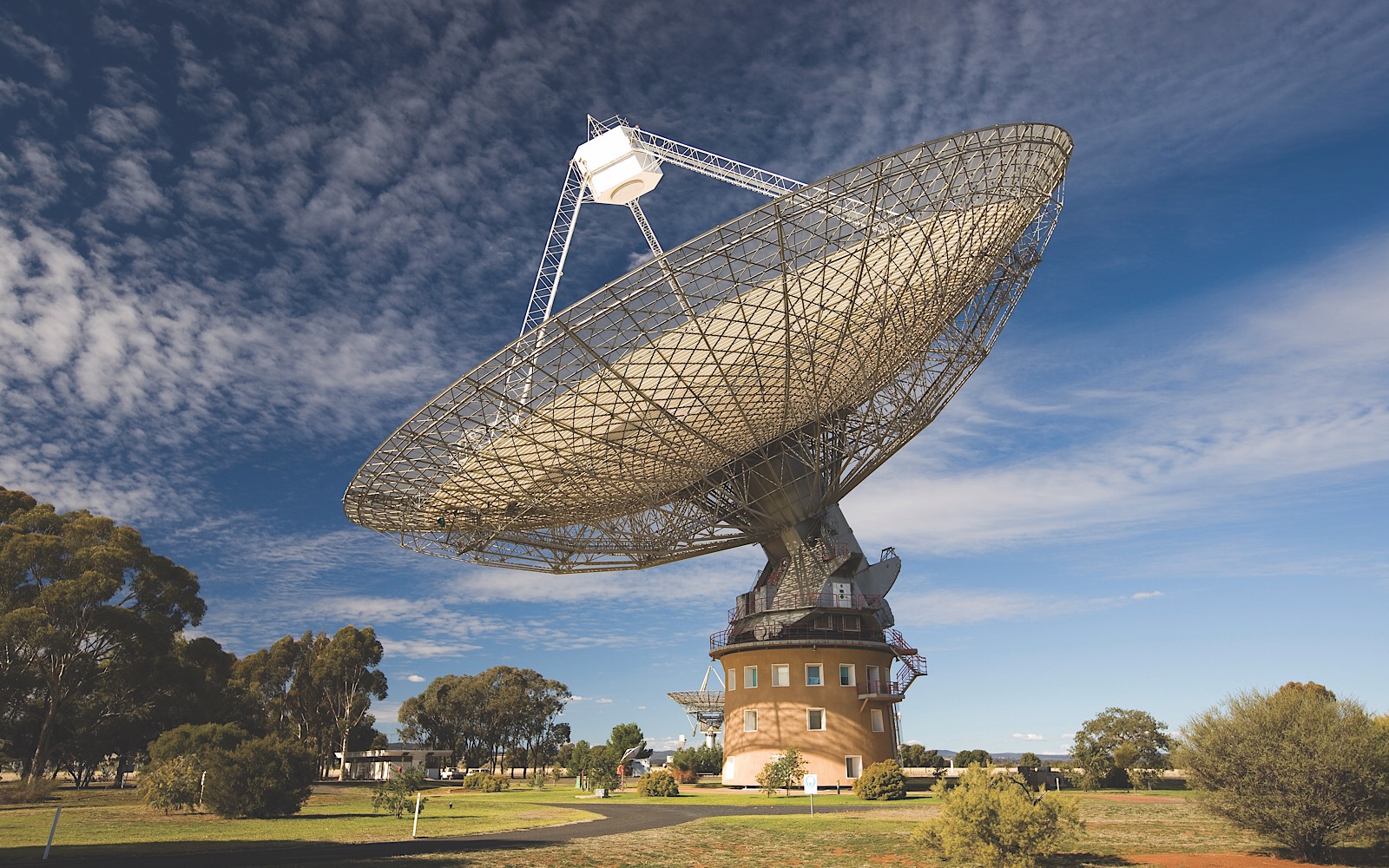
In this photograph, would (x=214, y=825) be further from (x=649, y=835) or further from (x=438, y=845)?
(x=649, y=835)

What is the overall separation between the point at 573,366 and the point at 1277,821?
2189 cm

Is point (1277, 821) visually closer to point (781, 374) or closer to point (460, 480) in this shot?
point (781, 374)

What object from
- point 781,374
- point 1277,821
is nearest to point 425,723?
point 781,374

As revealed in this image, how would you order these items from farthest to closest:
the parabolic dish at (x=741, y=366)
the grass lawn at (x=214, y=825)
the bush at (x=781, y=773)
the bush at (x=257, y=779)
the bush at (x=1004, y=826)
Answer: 1. the bush at (x=781, y=773)
2. the bush at (x=257, y=779)
3. the parabolic dish at (x=741, y=366)
4. the grass lawn at (x=214, y=825)
5. the bush at (x=1004, y=826)

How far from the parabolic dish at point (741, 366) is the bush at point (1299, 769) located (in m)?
16.6

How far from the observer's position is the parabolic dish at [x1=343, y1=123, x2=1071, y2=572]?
989 inches

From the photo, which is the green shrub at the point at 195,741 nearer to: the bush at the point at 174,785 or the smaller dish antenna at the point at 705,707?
the bush at the point at 174,785

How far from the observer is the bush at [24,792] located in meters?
35.3

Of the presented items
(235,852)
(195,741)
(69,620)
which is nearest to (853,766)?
A: (195,741)

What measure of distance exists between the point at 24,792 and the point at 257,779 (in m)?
15.1

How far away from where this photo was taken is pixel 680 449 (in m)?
36.0

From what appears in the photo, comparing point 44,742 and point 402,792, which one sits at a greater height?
point 44,742

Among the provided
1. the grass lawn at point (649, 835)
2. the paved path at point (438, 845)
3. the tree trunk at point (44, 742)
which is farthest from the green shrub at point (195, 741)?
the tree trunk at point (44, 742)

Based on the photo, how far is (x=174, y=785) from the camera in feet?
97.1
